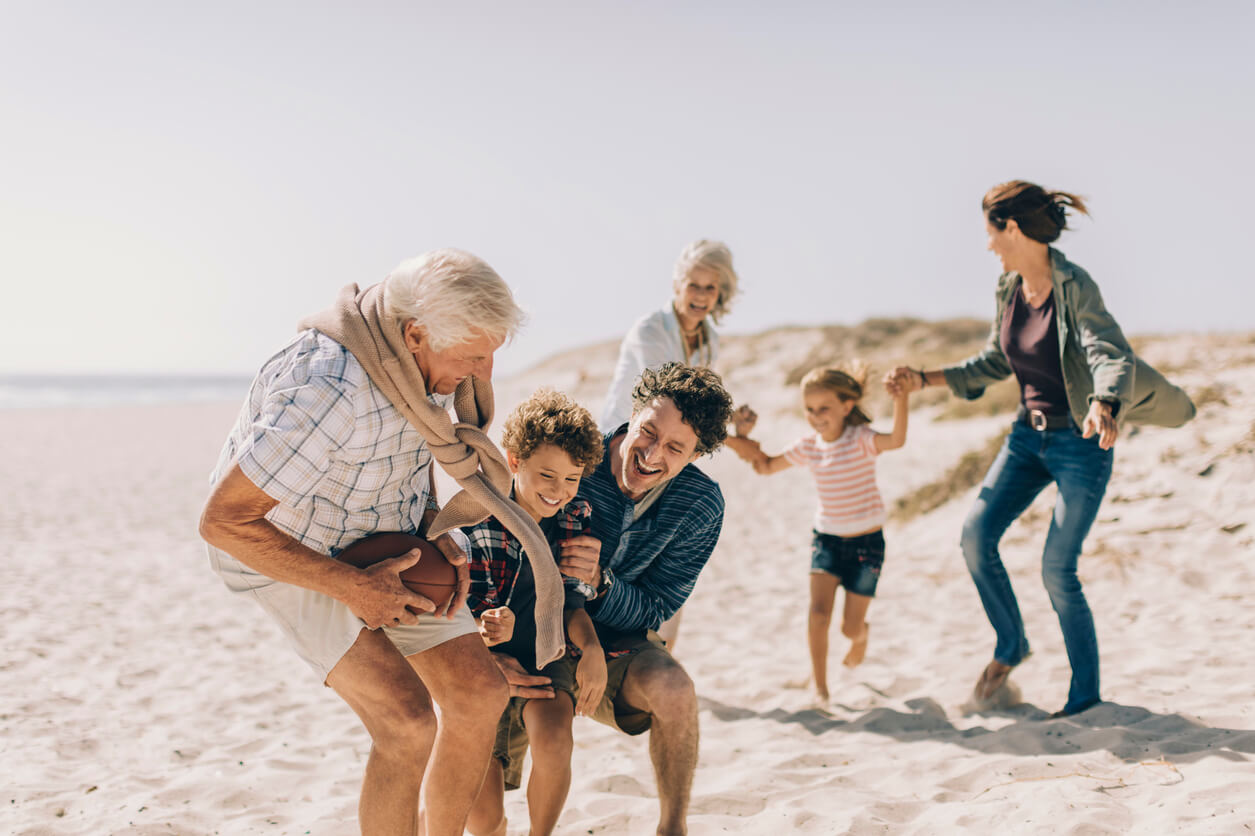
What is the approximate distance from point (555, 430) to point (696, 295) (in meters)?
1.93

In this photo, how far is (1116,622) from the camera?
6.15 m

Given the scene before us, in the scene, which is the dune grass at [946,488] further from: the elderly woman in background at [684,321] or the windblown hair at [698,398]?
the windblown hair at [698,398]

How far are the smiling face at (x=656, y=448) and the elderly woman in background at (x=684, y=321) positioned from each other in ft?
3.59

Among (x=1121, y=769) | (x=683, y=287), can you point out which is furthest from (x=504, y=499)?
(x=1121, y=769)

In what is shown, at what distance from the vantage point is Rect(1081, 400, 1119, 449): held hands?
3949 mm

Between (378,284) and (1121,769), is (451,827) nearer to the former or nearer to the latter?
(378,284)

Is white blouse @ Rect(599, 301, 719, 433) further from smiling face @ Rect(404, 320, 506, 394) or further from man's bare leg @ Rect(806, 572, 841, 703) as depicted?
smiling face @ Rect(404, 320, 506, 394)

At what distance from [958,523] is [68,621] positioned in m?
7.88

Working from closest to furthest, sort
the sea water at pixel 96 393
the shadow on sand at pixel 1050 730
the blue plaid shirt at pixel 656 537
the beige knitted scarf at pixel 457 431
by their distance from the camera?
the beige knitted scarf at pixel 457 431, the blue plaid shirt at pixel 656 537, the shadow on sand at pixel 1050 730, the sea water at pixel 96 393

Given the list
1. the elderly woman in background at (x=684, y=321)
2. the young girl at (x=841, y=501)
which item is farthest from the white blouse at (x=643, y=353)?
the young girl at (x=841, y=501)

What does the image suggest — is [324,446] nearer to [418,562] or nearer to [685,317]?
[418,562]

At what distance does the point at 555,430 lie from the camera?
3.10 meters

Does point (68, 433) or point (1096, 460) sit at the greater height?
point (1096, 460)

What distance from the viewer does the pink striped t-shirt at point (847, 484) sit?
518 cm
